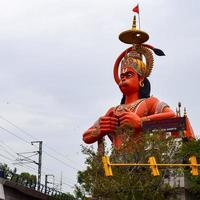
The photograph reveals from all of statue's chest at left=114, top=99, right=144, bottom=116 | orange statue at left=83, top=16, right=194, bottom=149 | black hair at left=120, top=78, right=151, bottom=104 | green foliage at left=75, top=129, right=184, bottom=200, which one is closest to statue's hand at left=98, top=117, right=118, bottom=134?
orange statue at left=83, top=16, right=194, bottom=149

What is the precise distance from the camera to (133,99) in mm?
28766

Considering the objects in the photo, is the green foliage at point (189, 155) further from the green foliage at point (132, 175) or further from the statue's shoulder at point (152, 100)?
the statue's shoulder at point (152, 100)

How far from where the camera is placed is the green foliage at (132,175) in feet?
71.0

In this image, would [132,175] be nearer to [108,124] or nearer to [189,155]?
[189,155]

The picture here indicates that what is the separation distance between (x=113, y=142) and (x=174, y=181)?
422cm

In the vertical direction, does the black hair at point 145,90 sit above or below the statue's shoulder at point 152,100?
above

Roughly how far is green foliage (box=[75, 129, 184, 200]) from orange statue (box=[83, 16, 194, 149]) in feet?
9.28

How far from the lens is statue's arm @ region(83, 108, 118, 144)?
27203 mm

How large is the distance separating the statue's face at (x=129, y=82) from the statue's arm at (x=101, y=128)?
137 centimetres

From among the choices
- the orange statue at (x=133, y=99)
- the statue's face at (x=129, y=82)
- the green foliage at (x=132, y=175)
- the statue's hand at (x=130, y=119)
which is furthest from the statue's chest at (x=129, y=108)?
the green foliage at (x=132, y=175)

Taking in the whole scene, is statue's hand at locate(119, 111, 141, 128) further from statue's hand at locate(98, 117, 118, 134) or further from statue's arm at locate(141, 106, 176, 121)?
statue's hand at locate(98, 117, 118, 134)

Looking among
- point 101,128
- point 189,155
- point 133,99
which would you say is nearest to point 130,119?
point 101,128

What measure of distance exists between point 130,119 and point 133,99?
108 inches

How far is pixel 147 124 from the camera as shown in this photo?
85.5 feet
